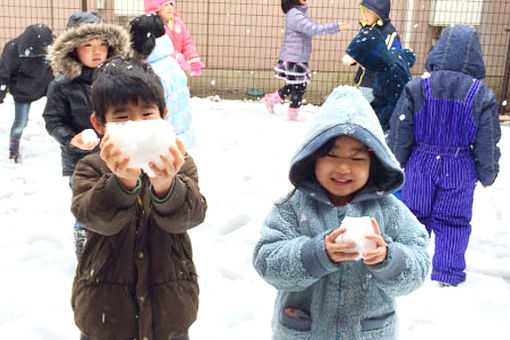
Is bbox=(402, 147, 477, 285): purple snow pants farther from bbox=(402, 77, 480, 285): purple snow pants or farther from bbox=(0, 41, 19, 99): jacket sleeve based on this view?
bbox=(0, 41, 19, 99): jacket sleeve

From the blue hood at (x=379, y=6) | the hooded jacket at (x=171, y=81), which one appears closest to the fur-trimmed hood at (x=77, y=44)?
the hooded jacket at (x=171, y=81)

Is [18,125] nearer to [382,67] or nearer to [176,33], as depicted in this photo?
[176,33]

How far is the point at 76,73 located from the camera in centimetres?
375

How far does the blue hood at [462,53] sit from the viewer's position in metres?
3.96

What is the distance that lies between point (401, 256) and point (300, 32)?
7026 millimetres

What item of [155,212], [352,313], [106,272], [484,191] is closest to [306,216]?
[352,313]

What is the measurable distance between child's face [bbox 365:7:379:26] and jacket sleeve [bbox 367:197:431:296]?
14.3 feet

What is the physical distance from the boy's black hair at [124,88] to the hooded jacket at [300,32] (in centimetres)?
650

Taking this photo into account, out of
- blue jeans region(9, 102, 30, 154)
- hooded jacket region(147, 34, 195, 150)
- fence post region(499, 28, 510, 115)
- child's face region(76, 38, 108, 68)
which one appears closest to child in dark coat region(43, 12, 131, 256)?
child's face region(76, 38, 108, 68)

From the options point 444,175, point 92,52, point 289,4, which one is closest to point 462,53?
point 444,175

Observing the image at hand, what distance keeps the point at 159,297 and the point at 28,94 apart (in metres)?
5.00

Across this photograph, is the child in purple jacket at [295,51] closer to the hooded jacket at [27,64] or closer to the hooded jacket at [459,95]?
the hooded jacket at [27,64]

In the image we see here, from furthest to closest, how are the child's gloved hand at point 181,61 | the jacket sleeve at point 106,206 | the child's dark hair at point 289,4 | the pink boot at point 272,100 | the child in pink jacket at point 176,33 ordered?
the pink boot at point 272,100 → the child's dark hair at point 289,4 → the child's gloved hand at point 181,61 → the child in pink jacket at point 176,33 → the jacket sleeve at point 106,206

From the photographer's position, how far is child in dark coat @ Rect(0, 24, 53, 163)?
640 cm
